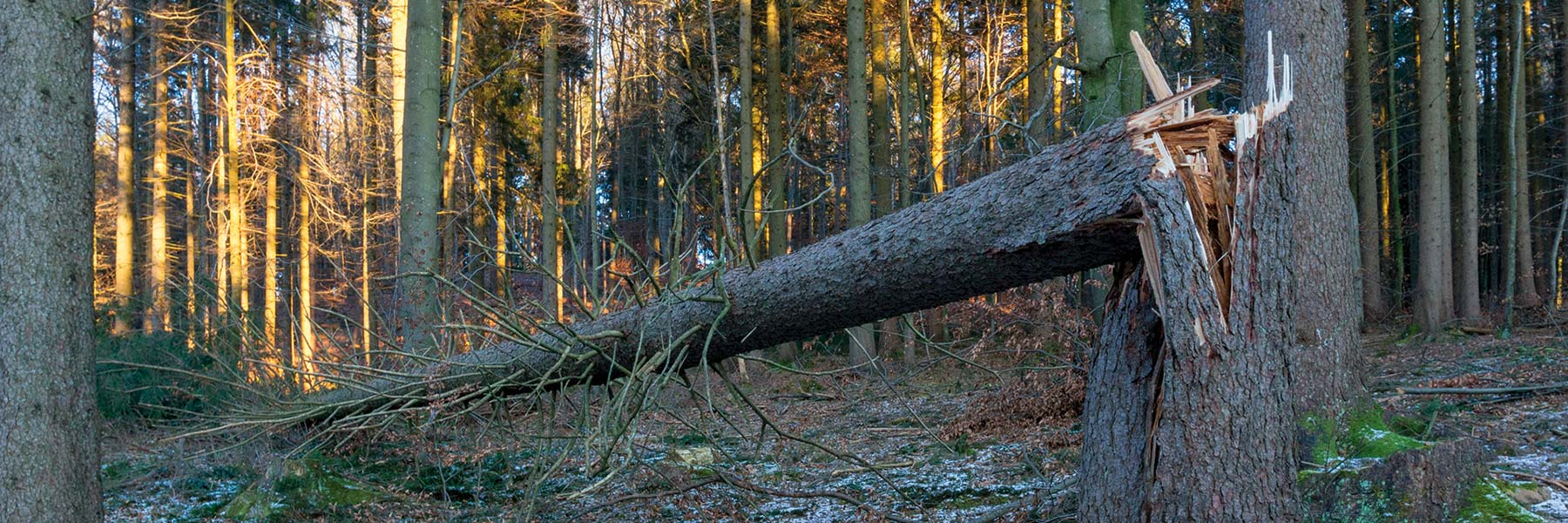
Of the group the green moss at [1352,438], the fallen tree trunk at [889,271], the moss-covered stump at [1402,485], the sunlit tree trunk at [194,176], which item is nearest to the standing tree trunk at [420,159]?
the fallen tree trunk at [889,271]

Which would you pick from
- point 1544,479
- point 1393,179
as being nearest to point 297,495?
point 1544,479

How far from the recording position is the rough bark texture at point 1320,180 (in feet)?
14.6

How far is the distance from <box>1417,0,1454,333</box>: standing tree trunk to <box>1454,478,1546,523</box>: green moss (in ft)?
33.6

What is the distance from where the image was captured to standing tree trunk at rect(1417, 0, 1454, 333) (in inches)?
463

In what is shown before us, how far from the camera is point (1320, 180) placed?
187 inches

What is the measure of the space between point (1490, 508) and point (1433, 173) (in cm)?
→ 1122

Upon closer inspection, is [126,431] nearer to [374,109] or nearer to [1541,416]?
[374,109]

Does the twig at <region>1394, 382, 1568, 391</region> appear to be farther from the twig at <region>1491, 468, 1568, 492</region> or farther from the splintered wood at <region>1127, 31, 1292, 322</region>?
the splintered wood at <region>1127, 31, 1292, 322</region>

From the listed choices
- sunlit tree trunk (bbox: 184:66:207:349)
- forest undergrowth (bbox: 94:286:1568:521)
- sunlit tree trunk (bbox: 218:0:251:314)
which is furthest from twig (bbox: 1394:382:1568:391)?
sunlit tree trunk (bbox: 184:66:207:349)

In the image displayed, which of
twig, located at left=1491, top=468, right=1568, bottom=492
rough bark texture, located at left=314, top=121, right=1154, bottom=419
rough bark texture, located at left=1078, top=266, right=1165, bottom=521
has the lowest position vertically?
twig, located at left=1491, top=468, right=1568, bottom=492

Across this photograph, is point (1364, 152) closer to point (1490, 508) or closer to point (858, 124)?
point (858, 124)

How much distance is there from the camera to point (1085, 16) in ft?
23.7

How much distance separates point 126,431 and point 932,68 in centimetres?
1249

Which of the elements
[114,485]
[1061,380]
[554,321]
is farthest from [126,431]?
[1061,380]
